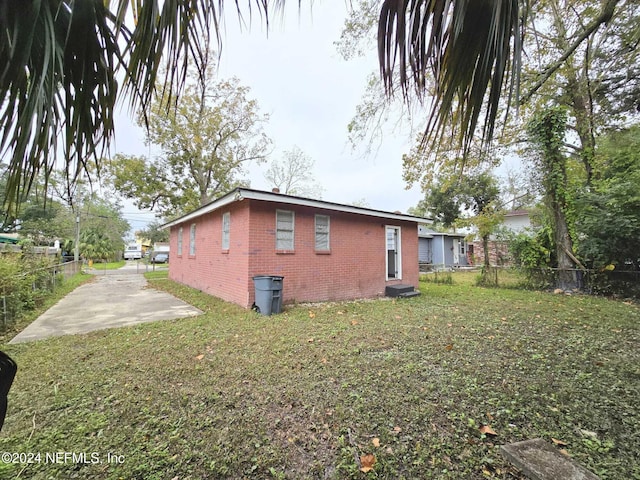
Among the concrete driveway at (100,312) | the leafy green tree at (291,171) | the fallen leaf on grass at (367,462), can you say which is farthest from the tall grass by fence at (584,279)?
the leafy green tree at (291,171)

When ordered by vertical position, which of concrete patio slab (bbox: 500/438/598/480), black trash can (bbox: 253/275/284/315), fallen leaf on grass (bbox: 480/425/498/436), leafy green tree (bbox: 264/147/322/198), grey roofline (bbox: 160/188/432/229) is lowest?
fallen leaf on grass (bbox: 480/425/498/436)

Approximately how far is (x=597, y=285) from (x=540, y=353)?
25.1 feet

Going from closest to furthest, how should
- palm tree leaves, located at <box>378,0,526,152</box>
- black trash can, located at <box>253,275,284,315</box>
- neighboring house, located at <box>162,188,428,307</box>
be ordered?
1. palm tree leaves, located at <box>378,0,526,152</box>
2. black trash can, located at <box>253,275,284,315</box>
3. neighboring house, located at <box>162,188,428,307</box>

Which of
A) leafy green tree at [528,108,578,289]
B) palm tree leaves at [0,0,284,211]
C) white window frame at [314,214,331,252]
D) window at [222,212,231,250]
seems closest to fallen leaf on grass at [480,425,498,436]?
palm tree leaves at [0,0,284,211]

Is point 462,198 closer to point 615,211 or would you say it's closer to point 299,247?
point 615,211

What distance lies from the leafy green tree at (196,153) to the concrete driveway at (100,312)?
9.55 meters

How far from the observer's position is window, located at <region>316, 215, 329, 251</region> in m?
8.03

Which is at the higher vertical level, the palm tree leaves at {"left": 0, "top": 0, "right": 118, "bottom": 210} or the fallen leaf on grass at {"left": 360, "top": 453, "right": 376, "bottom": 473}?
the palm tree leaves at {"left": 0, "top": 0, "right": 118, "bottom": 210}

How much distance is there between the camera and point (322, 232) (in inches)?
320

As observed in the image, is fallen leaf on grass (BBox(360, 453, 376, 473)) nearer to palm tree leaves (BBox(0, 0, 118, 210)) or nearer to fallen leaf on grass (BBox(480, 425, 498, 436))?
fallen leaf on grass (BBox(480, 425, 498, 436))

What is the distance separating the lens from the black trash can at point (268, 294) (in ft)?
20.1

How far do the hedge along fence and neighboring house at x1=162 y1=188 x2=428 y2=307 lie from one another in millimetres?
4107

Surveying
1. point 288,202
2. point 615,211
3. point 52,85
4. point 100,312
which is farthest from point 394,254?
point 52,85

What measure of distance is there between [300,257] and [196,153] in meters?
13.8
